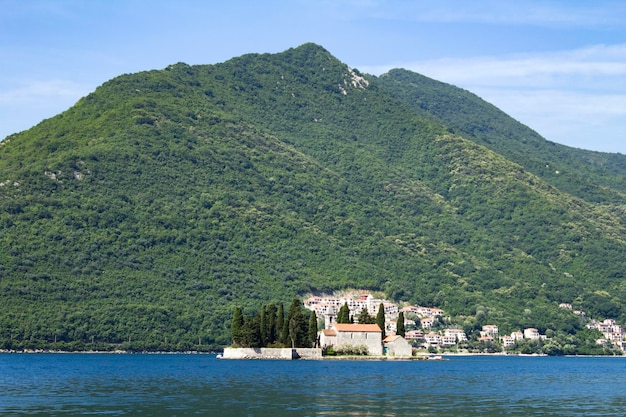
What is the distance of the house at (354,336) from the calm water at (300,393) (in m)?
32.9

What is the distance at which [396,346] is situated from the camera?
163750 millimetres

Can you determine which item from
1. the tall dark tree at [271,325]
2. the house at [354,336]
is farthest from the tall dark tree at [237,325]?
the house at [354,336]

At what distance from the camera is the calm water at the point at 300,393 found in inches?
2793

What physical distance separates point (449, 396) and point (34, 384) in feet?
123

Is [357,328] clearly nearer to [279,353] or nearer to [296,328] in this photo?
[296,328]

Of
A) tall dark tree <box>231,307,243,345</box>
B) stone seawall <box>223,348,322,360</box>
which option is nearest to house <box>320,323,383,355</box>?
stone seawall <box>223,348,322,360</box>

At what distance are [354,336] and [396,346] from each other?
920cm

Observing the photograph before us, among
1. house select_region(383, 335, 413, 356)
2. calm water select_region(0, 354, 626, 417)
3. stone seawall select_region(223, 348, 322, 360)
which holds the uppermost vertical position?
house select_region(383, 335, 413, 356)

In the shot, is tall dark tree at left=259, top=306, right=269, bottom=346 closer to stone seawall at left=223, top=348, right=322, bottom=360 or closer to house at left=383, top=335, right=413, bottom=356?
stone seawall at left=223, top=348, right=322, bottom=360

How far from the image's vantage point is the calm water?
7094 centimetres

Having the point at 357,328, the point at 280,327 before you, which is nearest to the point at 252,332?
the point at 280,327

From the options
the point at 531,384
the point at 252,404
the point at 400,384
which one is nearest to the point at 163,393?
the point at 252,404

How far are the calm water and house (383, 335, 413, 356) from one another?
3871cm

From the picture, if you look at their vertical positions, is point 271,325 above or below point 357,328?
above
